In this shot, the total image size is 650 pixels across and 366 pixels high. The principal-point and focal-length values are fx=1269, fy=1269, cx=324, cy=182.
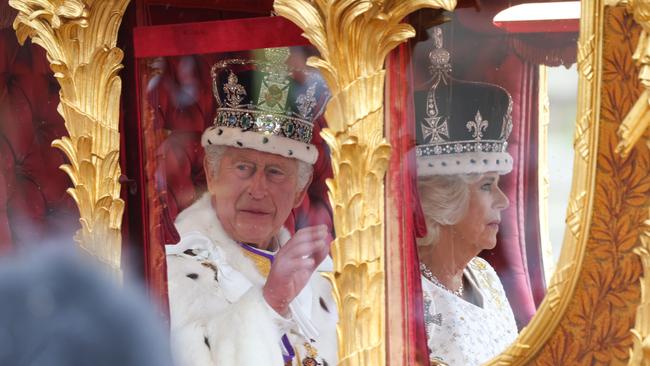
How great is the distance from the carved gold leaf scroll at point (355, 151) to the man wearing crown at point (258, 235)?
65 mm

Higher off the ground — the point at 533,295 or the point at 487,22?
the point at 487,22

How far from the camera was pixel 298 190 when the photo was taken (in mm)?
2789

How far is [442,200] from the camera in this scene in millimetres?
2639

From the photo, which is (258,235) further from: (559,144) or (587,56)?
(587,56)

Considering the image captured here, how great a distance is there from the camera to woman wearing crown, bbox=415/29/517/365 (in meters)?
2.55

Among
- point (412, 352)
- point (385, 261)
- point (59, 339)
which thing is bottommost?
point (412, 352)

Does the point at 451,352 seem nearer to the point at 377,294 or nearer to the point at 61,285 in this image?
the point at 377,294

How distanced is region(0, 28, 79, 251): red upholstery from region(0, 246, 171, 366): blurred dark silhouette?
2241mm

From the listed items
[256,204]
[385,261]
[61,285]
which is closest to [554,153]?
[385,261]

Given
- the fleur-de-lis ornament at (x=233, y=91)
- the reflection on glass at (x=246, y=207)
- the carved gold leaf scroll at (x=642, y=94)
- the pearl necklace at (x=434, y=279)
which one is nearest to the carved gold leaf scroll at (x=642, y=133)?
the carved gold leaf scroll at (x=642, y=94)

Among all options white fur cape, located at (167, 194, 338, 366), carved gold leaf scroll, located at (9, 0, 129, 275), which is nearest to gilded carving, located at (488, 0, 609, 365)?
white fur cape, located at (167, 194, 338, 366)

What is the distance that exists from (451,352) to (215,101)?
29.8 inches

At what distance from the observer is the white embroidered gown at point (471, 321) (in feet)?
8.44

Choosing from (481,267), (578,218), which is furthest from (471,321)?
(578,218)
